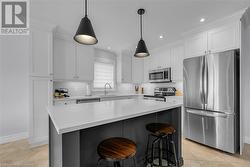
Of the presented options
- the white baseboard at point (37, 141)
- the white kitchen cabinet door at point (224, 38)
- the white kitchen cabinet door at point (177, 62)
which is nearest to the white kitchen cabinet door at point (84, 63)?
the white baseboard at point (37, 141)

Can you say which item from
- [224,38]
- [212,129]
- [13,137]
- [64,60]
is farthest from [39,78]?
[224,38]

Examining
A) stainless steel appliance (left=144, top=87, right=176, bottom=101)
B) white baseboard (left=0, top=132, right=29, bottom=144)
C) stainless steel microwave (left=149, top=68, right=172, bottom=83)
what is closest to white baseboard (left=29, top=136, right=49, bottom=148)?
white baseboard (left=0, top=132, right=29, bottom=144)

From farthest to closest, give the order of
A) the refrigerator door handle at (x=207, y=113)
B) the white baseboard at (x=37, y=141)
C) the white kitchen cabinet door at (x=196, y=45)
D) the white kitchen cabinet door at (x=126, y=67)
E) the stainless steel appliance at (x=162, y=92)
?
the white kitchen cabinet door at (x=126, y=67) → the stainless steel appliance at (x=162, y=92) → the white kitchen cabinet door at (x=196, y=45) → the white baseboard at (x=37, y=141) → the refrigerator door handle at (x=207, y=113)

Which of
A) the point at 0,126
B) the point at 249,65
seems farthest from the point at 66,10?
the point at 249,65

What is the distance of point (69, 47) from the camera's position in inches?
133

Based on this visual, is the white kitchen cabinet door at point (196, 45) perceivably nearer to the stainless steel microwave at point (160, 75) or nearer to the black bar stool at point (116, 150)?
the stainless steel microwave at point (160, 75)

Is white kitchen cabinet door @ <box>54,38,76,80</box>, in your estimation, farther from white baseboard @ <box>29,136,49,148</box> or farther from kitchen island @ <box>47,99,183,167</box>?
kitchen island @ <box>47,99,183,167</box>

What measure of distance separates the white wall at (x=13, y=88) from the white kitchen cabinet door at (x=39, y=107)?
804mm

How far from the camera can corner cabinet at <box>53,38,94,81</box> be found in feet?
10.5

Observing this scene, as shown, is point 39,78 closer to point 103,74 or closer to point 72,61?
point 72,61

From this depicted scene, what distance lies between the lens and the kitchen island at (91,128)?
36.5 inches

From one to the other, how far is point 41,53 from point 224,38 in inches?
149

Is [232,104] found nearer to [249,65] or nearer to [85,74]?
[249,65]

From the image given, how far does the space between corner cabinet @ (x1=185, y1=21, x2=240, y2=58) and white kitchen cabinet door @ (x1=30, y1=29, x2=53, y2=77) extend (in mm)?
3229
